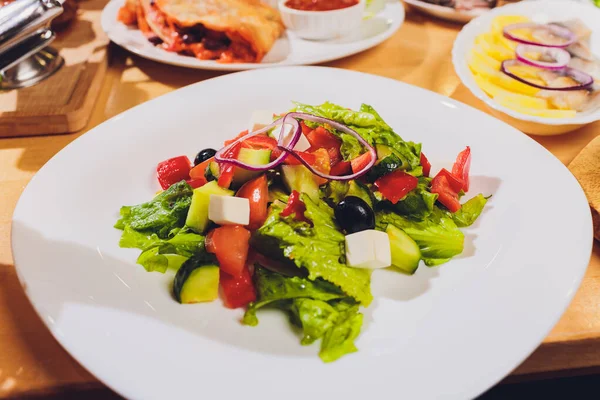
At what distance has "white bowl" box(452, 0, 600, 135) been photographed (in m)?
2.15

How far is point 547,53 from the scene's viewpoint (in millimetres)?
2615

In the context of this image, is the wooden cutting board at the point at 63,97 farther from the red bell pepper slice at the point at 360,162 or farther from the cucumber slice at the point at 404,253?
the cucumber slice at the point at 404,253

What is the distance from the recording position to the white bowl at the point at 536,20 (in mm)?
2148

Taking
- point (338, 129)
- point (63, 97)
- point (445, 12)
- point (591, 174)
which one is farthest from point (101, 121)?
point (445, 12)

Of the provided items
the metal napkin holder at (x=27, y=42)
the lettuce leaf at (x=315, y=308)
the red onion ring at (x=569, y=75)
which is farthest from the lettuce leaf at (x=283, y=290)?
the red onion ring at (x=569, y=75)

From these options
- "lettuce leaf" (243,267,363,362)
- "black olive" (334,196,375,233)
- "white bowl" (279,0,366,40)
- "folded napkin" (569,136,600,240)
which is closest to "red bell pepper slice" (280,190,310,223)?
"black olive" (334,196,375,233)

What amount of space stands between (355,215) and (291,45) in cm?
176

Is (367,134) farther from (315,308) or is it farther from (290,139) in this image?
(315,308)

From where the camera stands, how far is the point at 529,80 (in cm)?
244

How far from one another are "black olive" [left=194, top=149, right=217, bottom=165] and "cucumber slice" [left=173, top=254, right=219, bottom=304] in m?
0.59

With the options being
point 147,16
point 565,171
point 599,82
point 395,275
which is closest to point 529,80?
point 599,82

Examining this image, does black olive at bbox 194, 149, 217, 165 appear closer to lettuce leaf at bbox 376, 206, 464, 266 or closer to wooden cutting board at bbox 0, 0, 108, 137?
lettuce leaf at bbox 376, 206, 464, 266

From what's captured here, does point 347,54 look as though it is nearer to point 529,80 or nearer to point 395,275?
point 529,80

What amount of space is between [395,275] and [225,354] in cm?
59
